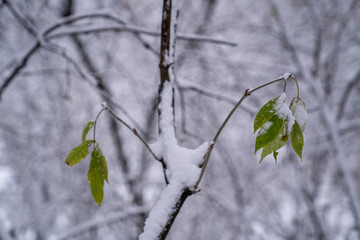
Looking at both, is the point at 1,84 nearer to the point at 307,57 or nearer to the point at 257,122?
the point at 257,122

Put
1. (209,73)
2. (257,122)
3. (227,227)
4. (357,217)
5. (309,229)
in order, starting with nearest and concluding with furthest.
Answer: (257,122), (357,217), (309,229), (209,73), (227,227)

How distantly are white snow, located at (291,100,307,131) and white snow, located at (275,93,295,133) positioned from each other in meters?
0.03

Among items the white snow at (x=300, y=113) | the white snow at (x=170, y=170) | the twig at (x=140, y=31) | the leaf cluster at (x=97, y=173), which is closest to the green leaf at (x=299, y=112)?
the white snow at (x=300, y=113)

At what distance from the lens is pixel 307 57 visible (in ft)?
11.4

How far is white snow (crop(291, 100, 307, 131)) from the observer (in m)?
0.50

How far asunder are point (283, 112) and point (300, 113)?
0.05m

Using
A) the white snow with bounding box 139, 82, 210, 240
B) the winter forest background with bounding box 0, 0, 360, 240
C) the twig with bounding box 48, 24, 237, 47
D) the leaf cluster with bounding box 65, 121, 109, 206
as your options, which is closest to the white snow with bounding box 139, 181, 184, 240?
the white snow with bounding box 139, 82, 210, 240

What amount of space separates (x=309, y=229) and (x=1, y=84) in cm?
339

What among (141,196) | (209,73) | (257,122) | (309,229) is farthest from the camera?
(209,73)

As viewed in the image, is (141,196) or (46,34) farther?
(141,196)

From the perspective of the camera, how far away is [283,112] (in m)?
0.50

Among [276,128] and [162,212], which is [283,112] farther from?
[162,212]

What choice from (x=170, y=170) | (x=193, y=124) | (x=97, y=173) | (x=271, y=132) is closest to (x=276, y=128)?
(x=271, y=132)

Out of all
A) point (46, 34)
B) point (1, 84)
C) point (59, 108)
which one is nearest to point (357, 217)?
point (46, 34)
